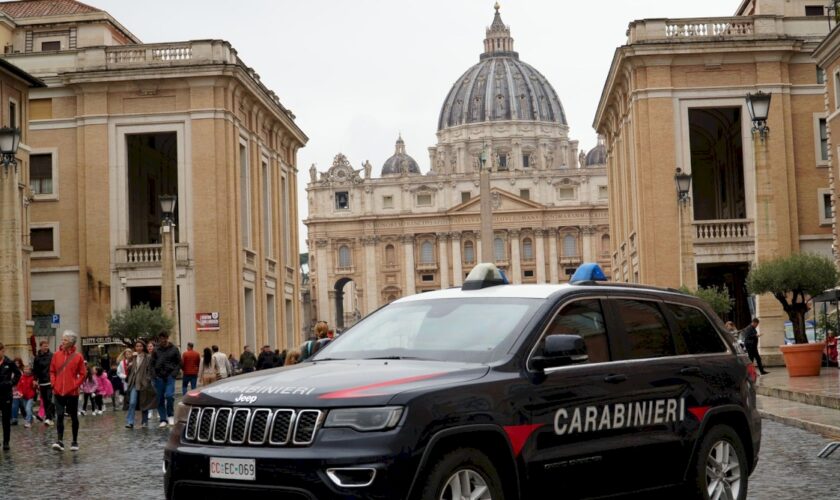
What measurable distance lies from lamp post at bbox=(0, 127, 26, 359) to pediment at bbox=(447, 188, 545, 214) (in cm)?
11185

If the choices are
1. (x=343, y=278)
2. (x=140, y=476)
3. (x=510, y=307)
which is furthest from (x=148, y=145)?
(x=343, y=278)

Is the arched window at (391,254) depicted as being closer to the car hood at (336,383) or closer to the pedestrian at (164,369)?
the pedestrian at (164,369)

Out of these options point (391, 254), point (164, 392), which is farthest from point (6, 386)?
point (391, 254)

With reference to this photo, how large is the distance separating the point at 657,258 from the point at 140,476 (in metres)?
38.0

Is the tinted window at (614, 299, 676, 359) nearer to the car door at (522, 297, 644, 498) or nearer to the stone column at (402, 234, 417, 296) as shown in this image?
the car door at (522, 297, 644, 498)

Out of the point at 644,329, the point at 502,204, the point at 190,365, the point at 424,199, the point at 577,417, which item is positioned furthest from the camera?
the point at 424,199

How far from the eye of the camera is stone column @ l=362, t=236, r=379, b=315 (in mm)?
143375

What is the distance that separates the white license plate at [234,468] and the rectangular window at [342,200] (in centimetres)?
13810

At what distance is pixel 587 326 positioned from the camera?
8492 mm

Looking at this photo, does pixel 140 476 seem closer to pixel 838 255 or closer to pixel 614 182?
pixel 838 255

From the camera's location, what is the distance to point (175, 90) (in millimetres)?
50375

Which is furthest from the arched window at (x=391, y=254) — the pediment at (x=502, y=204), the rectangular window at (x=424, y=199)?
the pediment at (x=502, y=204)

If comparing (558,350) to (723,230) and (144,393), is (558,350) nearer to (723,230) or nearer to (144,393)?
(144,393)

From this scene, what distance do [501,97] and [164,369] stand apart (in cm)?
16470
